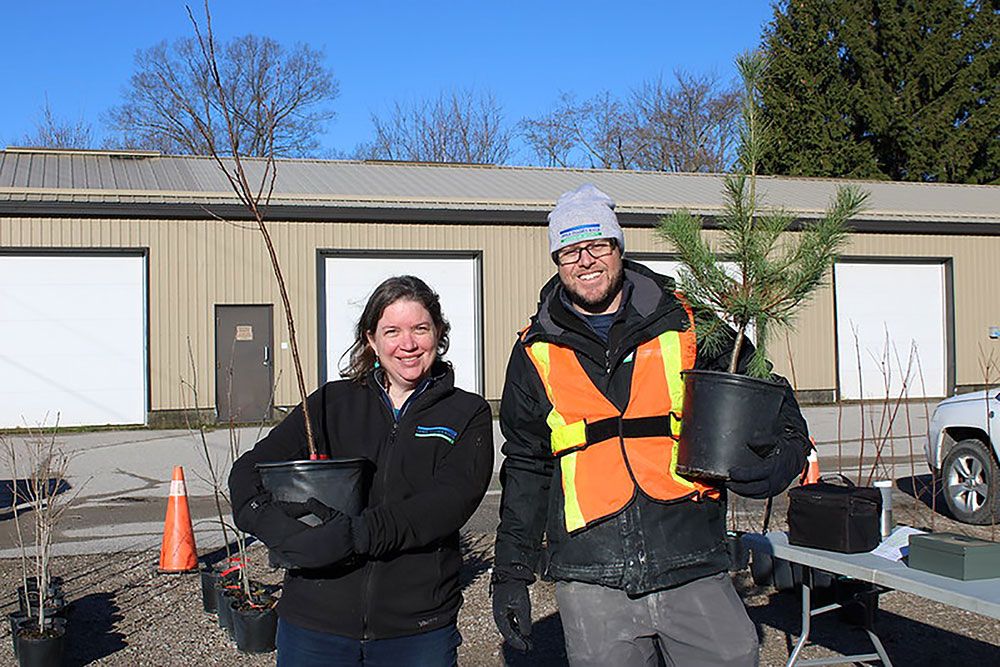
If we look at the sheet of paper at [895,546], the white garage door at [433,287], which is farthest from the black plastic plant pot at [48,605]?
the white garage door at [433,287]

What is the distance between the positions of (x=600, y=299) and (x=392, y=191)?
57.1ft

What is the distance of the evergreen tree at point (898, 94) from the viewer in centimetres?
3584

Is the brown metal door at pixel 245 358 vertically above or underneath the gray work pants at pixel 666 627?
above

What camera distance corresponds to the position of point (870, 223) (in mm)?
20703

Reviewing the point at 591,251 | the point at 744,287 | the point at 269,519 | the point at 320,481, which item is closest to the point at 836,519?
the point at 744,287

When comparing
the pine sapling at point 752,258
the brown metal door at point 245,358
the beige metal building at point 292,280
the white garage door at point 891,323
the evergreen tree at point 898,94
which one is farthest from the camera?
the evergreen tree at point 898,94

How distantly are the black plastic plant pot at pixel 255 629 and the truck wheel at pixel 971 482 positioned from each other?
5.53 metres

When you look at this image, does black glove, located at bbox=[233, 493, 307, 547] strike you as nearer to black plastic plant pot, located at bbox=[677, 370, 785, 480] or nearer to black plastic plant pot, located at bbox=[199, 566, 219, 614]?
black plastic plant pot, located at bbox=[677, 370, 785, 480]

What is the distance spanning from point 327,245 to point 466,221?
254cm

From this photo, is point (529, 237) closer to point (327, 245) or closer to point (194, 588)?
point (327, 245)

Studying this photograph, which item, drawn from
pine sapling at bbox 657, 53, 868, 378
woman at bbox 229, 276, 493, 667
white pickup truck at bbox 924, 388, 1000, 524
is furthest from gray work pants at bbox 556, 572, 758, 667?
white pickup truck at bbox 924, 388, 1000, 524

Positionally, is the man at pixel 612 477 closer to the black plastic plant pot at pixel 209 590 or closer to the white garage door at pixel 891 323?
the black plastic plant pot at pixel 209 590

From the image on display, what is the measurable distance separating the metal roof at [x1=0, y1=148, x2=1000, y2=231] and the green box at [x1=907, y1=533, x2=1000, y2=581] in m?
13.1

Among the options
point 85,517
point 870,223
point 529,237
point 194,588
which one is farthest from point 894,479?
point 870,223
